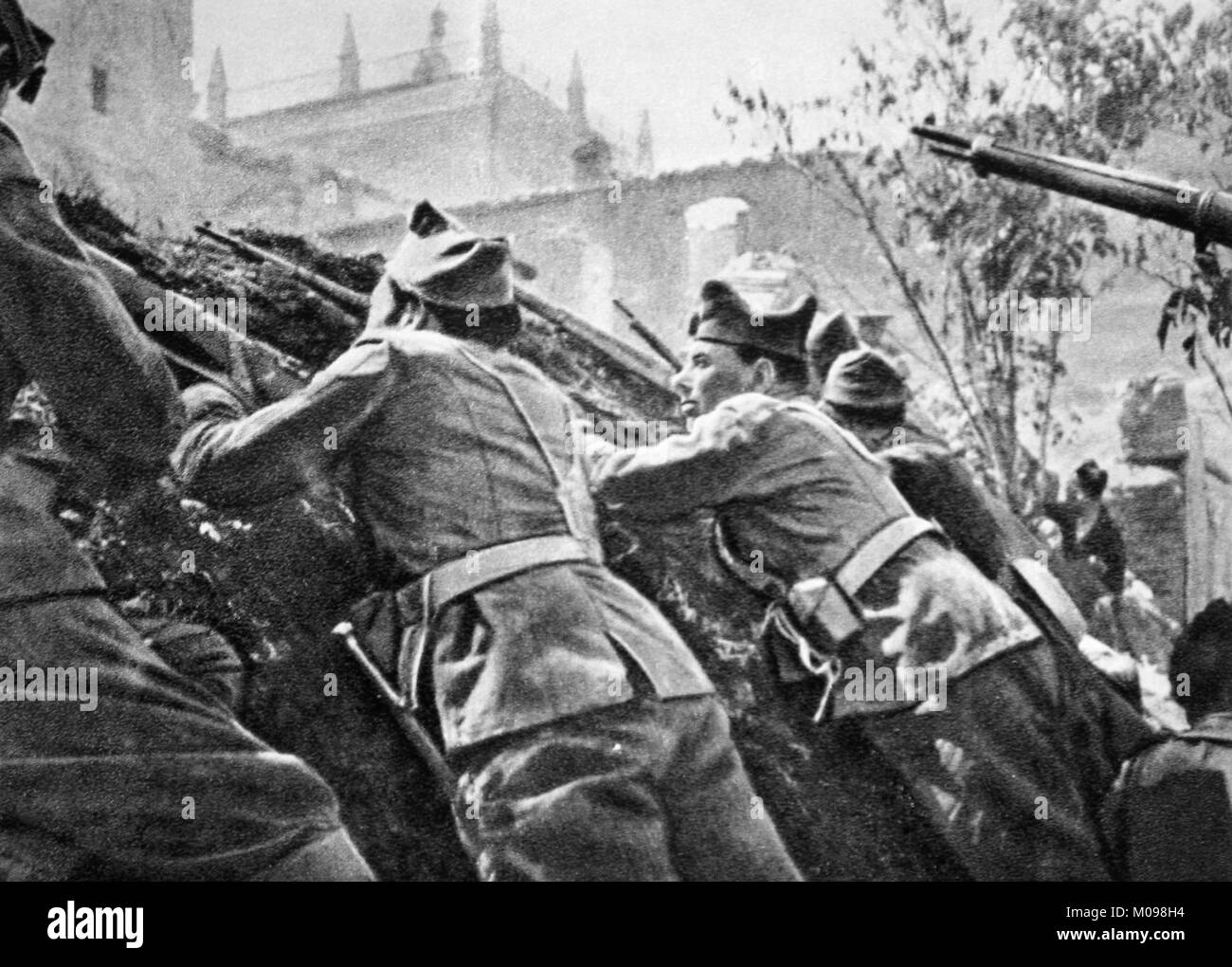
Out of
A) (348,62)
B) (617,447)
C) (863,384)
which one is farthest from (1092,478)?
(348,62)

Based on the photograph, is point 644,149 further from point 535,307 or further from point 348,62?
point 348,62

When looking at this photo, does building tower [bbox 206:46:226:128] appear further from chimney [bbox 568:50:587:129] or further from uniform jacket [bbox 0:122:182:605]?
chimney [bbox 568:50:587:129]

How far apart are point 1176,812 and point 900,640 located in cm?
100

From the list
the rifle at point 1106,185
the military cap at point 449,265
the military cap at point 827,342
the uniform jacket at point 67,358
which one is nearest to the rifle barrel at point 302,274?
the military cap at point 449,265

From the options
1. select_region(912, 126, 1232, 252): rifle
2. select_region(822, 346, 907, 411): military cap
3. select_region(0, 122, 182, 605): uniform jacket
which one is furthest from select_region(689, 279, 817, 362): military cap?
select_region(0, 122, 182, 605): uniform jacket

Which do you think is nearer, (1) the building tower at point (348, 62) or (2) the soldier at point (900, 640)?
(2) the soldier at point (900, 640)

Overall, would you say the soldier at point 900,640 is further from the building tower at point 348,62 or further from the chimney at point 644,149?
the building tower at point 348,62

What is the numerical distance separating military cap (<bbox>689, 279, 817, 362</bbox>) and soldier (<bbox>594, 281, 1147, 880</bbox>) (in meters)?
0.19

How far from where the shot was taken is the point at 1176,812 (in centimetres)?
449

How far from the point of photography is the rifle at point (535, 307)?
14.3 ft

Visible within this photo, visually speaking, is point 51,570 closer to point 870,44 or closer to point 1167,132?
point 870,44

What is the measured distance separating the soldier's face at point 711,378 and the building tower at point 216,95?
1.62 m

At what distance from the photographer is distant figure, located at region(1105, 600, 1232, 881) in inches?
175
